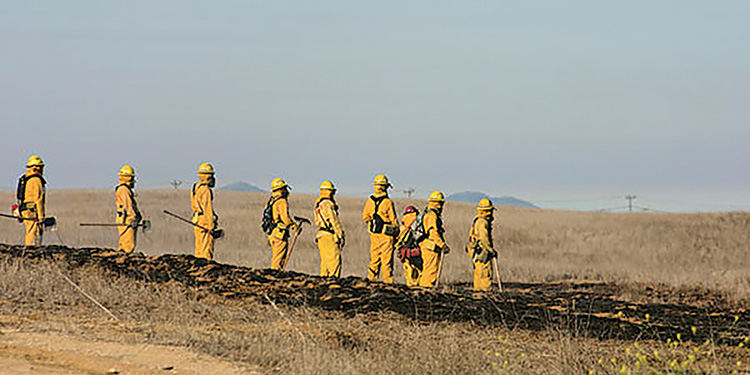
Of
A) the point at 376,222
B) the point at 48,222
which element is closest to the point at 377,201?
the point at 376,222

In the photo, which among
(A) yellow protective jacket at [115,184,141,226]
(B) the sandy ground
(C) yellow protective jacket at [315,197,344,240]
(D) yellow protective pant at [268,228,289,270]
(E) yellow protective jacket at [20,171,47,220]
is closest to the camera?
(B) the sandy ground

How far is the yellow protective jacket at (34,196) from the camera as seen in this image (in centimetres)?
1853

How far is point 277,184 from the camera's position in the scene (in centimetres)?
1806

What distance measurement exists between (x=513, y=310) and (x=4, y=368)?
7744mm

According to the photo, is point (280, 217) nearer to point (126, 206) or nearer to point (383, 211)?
point (383, 211)

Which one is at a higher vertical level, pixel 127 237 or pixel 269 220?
pixel 269 220

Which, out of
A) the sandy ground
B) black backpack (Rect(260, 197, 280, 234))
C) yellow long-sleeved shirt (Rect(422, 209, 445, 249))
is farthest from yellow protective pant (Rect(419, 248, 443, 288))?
the sandy ground

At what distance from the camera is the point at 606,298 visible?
17.0 metres

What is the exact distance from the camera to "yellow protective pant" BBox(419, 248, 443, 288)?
17.6 meters

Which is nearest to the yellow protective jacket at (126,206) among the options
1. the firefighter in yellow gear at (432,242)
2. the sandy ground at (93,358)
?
the firefighter in yellow gear at (432,242)

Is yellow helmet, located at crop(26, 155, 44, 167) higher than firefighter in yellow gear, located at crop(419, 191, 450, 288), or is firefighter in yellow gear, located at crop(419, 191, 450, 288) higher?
yellow helmet, located at crop(26, 155, 44, 167)

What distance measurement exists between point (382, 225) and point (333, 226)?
1.64 m

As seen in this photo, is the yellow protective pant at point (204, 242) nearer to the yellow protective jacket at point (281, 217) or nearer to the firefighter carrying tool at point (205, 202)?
the firefighter carrying tool at point (205, 202)

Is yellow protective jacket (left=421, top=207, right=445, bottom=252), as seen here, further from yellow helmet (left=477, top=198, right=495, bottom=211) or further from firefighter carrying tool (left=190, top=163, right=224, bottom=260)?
firefighter carrying tool (left=190, top=163, right=224, bottom=260)
